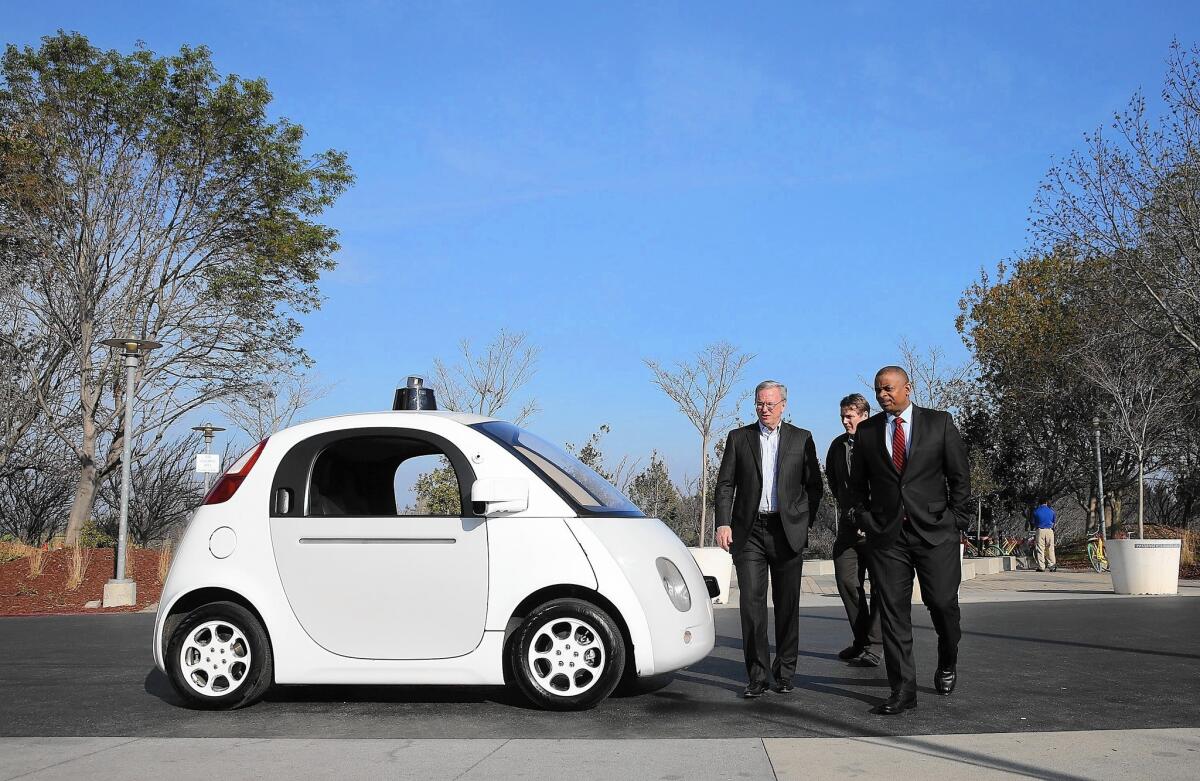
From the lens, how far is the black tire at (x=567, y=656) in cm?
621

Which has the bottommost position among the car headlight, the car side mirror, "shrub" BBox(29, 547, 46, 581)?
"shrub" BBox(29, 547, 46, 581)

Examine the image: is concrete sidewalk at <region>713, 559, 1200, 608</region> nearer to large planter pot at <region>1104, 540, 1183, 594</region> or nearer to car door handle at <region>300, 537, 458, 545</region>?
large planter pot at <region>1104, 540, 1183, 594</region>

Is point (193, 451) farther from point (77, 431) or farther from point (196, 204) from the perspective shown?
point (196, 204)

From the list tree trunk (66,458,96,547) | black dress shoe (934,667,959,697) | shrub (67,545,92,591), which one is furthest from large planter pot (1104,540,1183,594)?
tree trunk (66,458,96,547)

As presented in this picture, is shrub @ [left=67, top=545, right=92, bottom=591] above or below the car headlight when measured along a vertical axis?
below

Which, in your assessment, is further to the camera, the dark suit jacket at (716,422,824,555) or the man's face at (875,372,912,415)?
the dark suit jacket at (716,422,824,555)

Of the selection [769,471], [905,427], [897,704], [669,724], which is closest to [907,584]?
[897,704]

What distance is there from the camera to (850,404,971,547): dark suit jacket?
21.2 feet

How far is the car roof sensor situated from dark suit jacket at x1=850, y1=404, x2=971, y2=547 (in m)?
2.76

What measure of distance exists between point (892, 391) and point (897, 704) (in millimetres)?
1732

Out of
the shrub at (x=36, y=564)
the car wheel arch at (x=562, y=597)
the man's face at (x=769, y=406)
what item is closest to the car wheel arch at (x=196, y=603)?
the car wheel arch at (x=562, y=597)

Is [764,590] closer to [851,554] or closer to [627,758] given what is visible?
[851,554]

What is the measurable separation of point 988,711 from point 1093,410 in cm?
3656

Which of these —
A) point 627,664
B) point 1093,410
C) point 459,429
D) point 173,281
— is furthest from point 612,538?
point 1093,410
